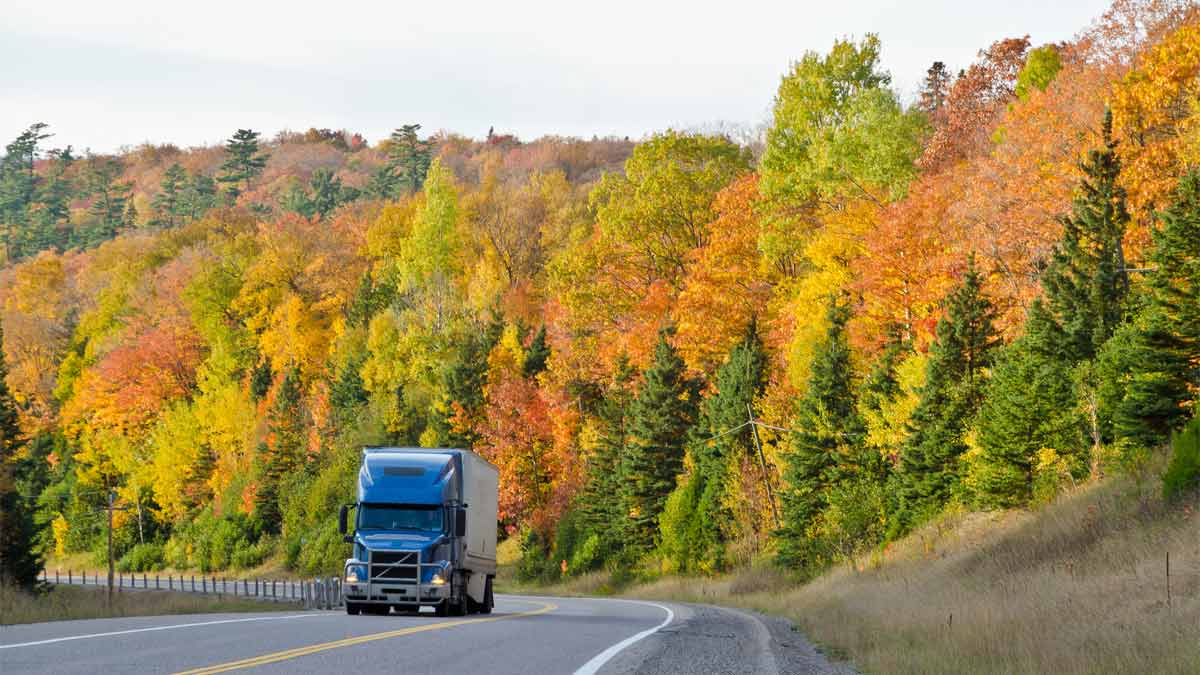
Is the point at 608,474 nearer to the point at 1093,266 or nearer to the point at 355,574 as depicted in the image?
the point at 1093,266

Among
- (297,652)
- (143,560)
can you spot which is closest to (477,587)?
(297,652)

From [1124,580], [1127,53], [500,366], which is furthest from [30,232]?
[1124,580]

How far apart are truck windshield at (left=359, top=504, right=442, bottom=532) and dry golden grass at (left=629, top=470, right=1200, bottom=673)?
26.3ft

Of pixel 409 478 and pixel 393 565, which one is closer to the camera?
pixel 393 565

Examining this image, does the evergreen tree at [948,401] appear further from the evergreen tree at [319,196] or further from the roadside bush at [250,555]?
the evergreen tree at [319,196]

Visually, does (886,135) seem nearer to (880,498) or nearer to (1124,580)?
(880,498)

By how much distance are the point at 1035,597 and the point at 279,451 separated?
83.9m

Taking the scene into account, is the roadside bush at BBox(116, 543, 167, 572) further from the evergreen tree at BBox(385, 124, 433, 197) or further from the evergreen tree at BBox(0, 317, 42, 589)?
the evergreen tree at BBox(385, 124, 433, 197)

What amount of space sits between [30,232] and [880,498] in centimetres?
17306

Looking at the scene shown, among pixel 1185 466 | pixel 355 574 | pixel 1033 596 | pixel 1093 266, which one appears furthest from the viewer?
pixel 1093 266

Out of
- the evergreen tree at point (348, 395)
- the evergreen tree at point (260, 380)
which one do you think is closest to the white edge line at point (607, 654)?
the evergreen tree at point (348, 395)

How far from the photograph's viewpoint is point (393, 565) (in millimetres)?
26672

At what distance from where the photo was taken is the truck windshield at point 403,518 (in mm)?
27266

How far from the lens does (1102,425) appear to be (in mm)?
33500
